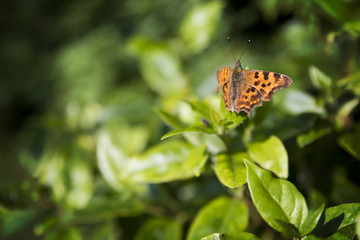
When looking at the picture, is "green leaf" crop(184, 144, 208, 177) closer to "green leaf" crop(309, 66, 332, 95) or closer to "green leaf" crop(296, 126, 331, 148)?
"green leaf" crop(296, 126, 331, 148)

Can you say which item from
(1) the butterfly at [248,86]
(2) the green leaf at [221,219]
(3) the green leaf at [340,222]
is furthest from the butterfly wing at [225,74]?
(3) the green leaf at [340,222]

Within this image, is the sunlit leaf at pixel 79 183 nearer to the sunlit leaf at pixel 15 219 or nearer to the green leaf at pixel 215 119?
the sunlit leaf at pixel 15 219

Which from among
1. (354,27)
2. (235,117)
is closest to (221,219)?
(235,117)

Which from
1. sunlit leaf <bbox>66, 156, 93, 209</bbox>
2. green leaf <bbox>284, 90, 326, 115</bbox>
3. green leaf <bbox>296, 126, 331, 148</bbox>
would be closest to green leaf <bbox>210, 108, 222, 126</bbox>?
green leaf <bbox>296, 126, 331, 148</bbox>

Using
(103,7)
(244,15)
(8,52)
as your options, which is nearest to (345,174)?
(244,15)

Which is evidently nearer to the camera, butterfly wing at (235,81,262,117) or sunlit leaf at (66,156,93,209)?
butterfly wing at (235,81,262,117)
